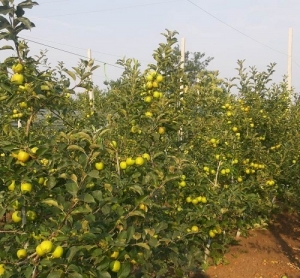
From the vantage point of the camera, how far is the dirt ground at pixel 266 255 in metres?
5.59

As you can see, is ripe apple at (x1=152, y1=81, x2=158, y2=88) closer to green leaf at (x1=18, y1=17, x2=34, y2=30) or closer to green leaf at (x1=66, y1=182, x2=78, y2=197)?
green leaf at (x1=18, y1=17, x2=34, y2=30)

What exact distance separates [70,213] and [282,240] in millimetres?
5868

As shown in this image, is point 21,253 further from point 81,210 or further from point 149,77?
point 149,77

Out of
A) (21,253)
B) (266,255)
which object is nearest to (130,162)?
(21,253)

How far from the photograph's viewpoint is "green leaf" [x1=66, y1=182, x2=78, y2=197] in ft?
6.42

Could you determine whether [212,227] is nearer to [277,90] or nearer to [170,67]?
[170,67]

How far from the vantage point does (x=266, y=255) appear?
20.5 feet

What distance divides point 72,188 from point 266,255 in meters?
5.01

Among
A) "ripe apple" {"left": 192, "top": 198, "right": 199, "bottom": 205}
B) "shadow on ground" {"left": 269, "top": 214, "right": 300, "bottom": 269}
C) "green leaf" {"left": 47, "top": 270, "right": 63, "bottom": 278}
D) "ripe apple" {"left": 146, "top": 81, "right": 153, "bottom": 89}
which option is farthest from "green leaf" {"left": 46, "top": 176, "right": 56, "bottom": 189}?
"shadow on ground" {"left": 269, "top": 214, "right": 300, "bottom": 269}

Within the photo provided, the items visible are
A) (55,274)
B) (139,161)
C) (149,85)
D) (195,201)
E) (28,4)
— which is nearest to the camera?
(55,274)

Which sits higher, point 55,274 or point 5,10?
Answer: point 5,10

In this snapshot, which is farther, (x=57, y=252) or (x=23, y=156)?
(x=23, y=156)

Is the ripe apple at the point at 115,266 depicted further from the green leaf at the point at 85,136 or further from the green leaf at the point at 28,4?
the green leaf at the point at 28,4

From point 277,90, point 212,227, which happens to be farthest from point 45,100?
point 277,90
